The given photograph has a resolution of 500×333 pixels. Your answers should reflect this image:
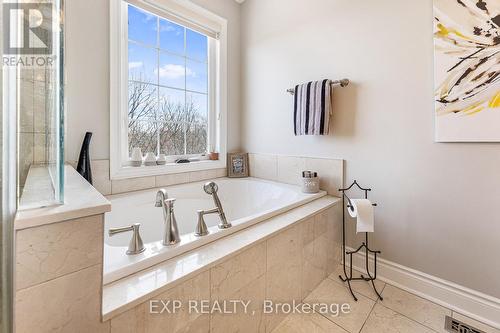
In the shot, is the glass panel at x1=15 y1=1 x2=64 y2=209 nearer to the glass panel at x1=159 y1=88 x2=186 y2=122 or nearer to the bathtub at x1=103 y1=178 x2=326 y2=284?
the bathtub at x1=103 y1=178 x2=326 y2=284

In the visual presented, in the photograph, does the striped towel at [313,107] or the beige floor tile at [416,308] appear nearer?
the beige floor tile at [416,308]

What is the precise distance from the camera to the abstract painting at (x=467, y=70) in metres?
1.22

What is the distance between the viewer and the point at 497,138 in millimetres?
1217

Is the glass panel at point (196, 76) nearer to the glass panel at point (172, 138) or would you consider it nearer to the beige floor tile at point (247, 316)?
the glass panel at point (172, 138)

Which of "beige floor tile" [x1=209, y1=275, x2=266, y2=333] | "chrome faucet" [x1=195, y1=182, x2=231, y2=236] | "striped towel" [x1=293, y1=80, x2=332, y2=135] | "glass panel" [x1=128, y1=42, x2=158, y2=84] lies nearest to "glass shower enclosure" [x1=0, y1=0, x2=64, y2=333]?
"chrome faucet" [x1=195, y1=182, x2=231, y2=236]

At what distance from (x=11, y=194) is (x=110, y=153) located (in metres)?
1.25

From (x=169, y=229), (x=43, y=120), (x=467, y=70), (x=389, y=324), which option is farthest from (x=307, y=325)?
(x=467, y=70)

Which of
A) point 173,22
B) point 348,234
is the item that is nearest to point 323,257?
point 348,234

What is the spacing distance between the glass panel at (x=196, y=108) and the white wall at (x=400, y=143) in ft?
3.09

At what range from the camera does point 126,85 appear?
1833 mm

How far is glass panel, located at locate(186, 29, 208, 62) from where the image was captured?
230cm

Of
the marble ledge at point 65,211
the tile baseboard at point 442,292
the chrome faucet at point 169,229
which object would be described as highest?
the marble ledge at point 65,211

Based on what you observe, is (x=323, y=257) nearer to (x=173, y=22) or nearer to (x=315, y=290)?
(x=315, y=290)

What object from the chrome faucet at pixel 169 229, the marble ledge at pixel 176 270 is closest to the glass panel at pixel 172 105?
the chrome faucet at pixel 169 229
